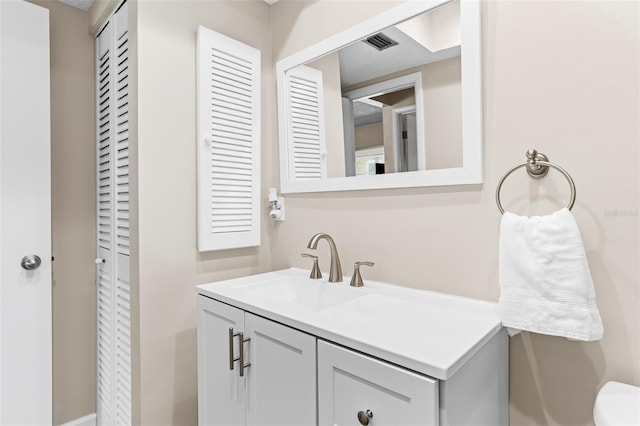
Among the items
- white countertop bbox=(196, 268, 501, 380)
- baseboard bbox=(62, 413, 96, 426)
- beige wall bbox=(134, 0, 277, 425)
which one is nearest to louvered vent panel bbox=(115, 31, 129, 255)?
beige wall bbox=(134, 0, 277, 425)

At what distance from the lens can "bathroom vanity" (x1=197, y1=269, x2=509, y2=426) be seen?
783 mm

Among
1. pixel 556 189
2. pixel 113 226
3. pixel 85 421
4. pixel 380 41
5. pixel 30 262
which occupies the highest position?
pixel 380 41

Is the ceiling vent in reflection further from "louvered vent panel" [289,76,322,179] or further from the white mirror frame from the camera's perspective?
"louvered vent panel" [289,76,322,179]

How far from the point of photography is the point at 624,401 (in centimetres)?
83

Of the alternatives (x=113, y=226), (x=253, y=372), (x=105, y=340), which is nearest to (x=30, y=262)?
(x=113, y=226)

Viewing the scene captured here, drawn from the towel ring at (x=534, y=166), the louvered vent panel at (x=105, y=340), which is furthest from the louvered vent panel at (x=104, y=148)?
the towel ring at (x=534, y=166)

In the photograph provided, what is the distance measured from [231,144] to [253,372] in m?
1.01

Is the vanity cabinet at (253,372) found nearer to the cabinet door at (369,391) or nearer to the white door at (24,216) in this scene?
the cabinet door at (369,391)

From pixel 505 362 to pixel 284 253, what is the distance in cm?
109

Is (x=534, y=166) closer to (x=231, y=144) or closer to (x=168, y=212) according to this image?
(x=231, y=144)

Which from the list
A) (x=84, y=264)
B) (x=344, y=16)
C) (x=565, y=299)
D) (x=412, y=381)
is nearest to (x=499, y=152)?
(x=565, y=299)

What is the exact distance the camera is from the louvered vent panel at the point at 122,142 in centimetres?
158

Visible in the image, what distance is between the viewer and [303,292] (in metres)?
1.49

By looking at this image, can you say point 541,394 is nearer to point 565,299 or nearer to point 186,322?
point 565,299
